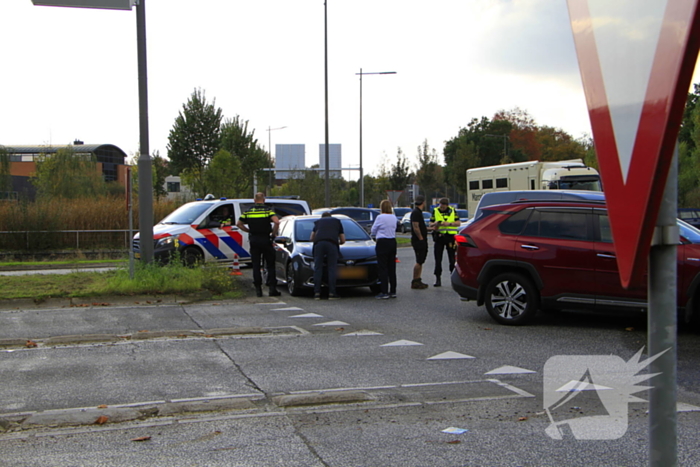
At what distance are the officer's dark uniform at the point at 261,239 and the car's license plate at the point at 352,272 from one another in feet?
4.13

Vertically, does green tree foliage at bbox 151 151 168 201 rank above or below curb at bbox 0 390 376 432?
above

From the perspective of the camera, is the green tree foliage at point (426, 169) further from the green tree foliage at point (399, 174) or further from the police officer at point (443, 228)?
the police officer at point (443, 228)

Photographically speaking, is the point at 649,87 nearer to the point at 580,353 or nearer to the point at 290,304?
the point at 580,353

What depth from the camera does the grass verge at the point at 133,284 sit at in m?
12.0

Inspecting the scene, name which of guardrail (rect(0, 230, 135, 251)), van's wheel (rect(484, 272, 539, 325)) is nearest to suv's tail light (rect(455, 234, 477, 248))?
van's wheel (rect(484, 272, 539, 325))

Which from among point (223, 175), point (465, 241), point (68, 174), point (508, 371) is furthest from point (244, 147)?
point (508, 371)

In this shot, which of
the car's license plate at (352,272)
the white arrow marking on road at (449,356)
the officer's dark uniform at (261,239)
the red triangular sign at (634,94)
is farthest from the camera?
the car's license plate at (352,272)

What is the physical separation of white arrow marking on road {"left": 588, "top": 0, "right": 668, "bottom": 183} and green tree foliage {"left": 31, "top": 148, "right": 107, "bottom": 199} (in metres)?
43.3

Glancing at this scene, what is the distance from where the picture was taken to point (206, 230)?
1847cm

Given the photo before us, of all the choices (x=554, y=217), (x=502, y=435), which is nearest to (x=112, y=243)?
(x=554, y=217)

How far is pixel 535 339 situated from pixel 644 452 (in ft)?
13.9

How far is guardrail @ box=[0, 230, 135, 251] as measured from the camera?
2566 centimetres

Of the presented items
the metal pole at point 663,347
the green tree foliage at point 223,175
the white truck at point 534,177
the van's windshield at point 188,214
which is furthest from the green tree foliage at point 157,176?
the metal pole at point 663,347

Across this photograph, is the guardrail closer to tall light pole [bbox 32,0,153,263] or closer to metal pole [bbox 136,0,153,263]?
tall light pole [bbox 32,0,153,263]
